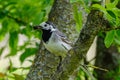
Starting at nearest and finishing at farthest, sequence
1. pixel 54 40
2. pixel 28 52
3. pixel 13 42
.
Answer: pixel 54 40 → pixel 28 52 → pixel 13 42

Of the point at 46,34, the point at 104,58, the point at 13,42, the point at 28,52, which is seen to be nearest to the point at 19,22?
the point at 13,42

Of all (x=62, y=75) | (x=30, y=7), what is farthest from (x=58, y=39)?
(x=30, y=7)

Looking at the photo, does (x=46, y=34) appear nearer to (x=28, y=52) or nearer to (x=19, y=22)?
(x=28, y=52)

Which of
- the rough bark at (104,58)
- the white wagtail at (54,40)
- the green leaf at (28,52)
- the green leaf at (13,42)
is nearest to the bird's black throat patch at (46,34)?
the white wagtail at (54,40)

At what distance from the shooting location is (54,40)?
230 centimetres

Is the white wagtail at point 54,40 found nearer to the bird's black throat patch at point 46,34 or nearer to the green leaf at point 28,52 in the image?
the bird's black throat patch at point 46,34

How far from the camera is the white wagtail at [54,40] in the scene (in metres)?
2.22

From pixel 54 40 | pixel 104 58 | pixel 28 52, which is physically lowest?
pixel 104 58

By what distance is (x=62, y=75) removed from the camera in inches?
64.3

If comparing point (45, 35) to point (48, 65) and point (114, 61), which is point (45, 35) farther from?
point (114, 61)

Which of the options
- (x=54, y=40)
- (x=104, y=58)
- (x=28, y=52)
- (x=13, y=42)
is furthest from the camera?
(x=104, y=58)

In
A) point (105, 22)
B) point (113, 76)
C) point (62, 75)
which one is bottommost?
point (113, 76)

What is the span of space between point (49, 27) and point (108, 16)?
754 millimetres

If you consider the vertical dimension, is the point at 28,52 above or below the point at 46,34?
below
